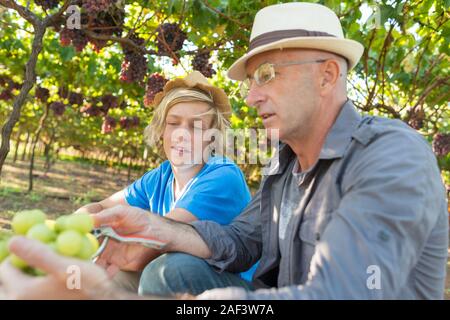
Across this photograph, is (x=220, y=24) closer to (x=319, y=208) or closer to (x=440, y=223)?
(x=319, y=208)

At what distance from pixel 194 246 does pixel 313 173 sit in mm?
672

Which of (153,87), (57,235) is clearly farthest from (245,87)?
(153,87)

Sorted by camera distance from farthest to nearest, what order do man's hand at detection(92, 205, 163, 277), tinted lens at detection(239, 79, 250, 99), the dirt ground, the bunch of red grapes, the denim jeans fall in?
the dirt ground → the bunch of red grapes → tinted lens at detection(239, 79, 250, 99) → the denim jeans → man's hand at detection(92, 205, 163, 277)

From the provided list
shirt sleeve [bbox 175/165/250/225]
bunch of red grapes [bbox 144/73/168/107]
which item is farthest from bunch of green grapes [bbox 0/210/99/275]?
bunch of red grapes [bbox 144/73/168/107]

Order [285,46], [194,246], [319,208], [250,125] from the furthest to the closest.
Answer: [250,125] < [194,246] < [285,46] < [319,208]

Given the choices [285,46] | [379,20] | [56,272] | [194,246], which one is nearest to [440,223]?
[285,46]

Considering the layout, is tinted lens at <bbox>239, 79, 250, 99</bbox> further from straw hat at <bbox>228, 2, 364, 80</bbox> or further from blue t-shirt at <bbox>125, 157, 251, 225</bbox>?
blue t-shirt at <bbox>125, 157, 251, 225</bbox>

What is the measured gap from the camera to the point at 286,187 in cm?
226

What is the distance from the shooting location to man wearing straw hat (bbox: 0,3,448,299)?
136cm

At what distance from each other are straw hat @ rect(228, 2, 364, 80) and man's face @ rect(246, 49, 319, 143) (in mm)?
59

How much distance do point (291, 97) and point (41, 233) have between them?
1.13m

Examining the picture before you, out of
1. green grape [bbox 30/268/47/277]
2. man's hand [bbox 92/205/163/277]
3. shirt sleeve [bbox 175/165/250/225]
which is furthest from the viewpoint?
shirt sleeve [bbox 175/165/250/225]

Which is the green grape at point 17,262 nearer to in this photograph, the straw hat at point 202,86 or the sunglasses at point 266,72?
the sunglasses at point 266,72

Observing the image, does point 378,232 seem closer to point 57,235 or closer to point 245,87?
point 57,235
